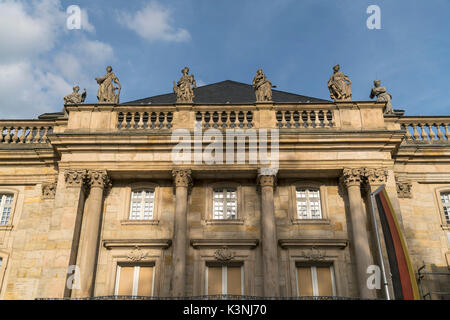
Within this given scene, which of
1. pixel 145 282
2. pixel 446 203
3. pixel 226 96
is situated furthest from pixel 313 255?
pixel 226 96

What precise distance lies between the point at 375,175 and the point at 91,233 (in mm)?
9038

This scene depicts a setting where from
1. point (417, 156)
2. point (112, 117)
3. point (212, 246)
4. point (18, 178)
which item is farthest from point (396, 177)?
point (18, 178)

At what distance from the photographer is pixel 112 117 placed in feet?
59.3

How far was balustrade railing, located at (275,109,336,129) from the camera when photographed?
17.8 metres

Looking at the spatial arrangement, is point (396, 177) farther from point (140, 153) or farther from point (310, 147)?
point (140, 153)

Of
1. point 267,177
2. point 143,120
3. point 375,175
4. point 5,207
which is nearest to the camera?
point 375,175

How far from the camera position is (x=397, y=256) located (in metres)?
13.8

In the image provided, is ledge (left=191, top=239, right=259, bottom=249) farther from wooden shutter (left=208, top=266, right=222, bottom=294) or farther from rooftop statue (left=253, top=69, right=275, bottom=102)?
rooftop statue (left=253, top=69, right=275, bottom=102)

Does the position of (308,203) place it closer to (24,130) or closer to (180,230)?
(180,230)

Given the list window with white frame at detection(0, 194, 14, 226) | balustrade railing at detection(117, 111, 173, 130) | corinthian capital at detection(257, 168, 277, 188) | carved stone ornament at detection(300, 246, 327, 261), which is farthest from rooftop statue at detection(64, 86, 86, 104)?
carved stone ornament at detection(300, 246, 327, 261)

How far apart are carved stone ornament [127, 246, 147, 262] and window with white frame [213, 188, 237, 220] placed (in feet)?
8.51

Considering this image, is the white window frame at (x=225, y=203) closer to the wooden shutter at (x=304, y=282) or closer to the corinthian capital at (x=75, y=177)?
the wooden shutter at (x=304, y=282)

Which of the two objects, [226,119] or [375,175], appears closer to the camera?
[375,175]

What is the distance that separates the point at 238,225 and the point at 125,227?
3625 millimetres
